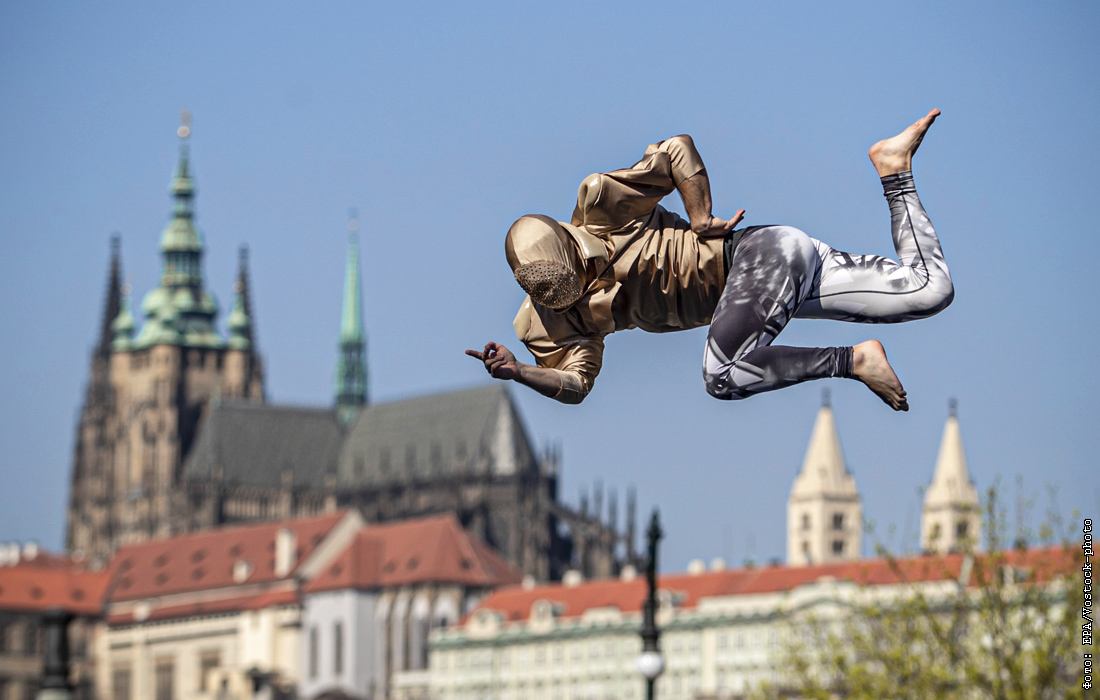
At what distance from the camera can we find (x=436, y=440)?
527 ft

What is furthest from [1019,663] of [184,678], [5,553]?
[5,553]

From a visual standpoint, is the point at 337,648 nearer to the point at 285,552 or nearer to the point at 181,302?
the point at 285,552

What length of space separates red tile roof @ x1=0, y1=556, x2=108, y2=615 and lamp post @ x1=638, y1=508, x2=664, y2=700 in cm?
12044

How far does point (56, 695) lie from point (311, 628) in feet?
342

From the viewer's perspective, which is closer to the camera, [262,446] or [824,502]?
[824,502]


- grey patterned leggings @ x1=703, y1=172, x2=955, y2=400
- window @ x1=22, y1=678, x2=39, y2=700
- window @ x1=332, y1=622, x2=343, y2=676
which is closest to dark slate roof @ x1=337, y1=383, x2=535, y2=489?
window @ x1=332, y1=622, x2=343, y2=676

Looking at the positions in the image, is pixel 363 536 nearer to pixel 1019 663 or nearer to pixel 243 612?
pixel 243 612

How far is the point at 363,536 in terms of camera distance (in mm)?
131000

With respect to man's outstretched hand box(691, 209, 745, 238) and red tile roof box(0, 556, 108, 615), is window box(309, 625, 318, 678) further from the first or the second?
man's outstretched hand box(691, 209, 745, 238)

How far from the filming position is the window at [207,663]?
Result: 132 metres

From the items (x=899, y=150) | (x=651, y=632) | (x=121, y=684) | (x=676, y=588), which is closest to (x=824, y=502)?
(x=676, y=588)

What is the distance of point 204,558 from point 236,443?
25.5 meters

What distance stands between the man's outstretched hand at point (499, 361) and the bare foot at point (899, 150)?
65.2 inches

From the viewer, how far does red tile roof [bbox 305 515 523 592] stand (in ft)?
410
